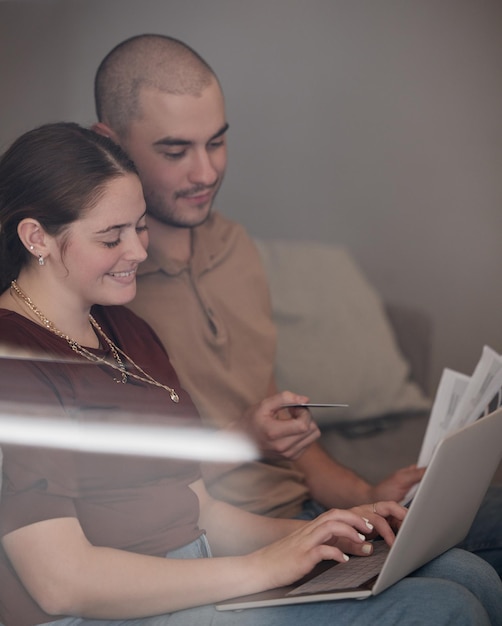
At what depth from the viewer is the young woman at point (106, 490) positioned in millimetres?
1090

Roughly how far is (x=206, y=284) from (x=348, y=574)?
586mm

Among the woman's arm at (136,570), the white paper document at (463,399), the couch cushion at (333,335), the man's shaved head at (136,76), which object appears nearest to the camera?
the woman's arm at (136,570)

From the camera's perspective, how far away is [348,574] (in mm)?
1209

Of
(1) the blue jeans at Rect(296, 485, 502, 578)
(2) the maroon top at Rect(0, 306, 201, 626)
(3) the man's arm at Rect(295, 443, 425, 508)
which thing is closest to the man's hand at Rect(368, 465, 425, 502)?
(3) the man's arm at Rect(295, 443, 425, 508)

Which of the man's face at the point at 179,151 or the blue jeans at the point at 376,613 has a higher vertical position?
the man's face at the point at 179,151

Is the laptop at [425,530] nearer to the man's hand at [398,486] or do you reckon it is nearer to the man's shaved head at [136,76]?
the man's hand at [398,486]

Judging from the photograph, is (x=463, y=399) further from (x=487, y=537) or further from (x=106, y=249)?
(x=106, y=249)

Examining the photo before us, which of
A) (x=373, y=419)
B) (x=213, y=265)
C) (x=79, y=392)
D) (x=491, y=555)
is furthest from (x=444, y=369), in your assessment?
(x=79, y=392)

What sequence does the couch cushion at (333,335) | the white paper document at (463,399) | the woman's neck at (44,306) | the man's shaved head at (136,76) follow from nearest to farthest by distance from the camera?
1. the woman's neck at (44,306)
2. the man's shaved head at (136,76)
3. the white paper document at (463,399)
4. the couch cushion at (333,335)

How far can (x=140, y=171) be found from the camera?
1.45 m

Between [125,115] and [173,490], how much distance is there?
0.60 metres

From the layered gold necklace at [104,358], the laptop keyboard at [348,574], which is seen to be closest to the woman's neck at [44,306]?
the layered gold necklace at [104,358]

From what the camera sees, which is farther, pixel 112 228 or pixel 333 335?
pixel 333 335

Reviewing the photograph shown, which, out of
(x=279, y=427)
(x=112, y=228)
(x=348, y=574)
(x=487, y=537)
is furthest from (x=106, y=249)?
(x=487, y=537)
